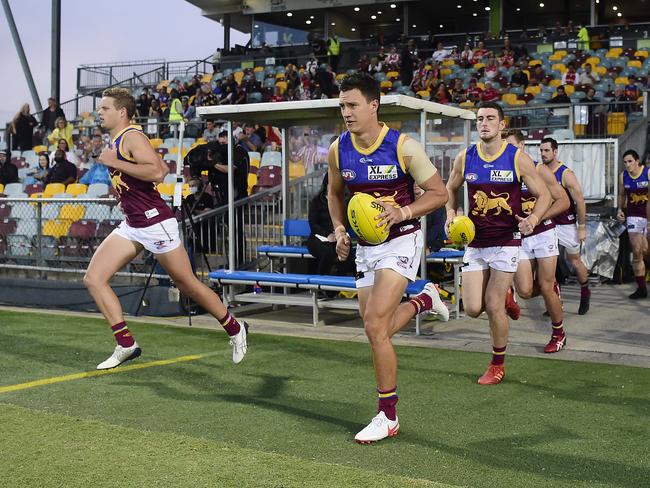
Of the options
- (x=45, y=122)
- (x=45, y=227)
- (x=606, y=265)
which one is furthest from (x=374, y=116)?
(x=45, y=122)

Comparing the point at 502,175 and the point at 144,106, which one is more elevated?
the point at 144,106

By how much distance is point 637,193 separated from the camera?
40.2ft

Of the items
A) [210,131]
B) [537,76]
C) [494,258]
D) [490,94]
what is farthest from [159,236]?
[537,76]

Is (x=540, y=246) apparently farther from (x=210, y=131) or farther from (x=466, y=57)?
(x=466, y=57)

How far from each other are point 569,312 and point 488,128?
193 inches

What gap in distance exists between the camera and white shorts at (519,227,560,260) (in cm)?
849

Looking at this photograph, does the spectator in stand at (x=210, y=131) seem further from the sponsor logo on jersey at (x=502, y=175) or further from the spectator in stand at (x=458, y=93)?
the sponsor logo on jersey at (x=502, y=175)

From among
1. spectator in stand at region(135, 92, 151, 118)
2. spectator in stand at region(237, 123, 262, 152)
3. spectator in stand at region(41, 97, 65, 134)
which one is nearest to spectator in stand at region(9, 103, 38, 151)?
spectator in stand at region(41, 97, 65, 134)

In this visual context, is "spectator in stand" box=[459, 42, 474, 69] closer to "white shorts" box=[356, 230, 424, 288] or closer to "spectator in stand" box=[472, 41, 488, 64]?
"spectator in stand" box=[472, 41, 488, 64]

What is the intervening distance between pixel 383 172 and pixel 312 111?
5.76 m

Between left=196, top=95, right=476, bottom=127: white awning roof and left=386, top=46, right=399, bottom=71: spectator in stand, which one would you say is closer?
left=196, top=95, right=476, bottom=127: white awning roof

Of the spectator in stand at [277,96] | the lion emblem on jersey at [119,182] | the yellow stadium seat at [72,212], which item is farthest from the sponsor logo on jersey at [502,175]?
the spectator in stand at [277,96]

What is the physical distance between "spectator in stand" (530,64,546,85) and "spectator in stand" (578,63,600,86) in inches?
49.7

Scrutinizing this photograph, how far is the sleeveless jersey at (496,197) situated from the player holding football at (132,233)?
2.10 meters
